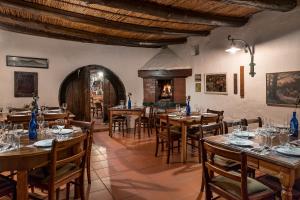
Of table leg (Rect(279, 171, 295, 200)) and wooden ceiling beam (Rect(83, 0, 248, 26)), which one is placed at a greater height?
Answer: wooden ceiling beam (Rect(83, 0, 248, 26))

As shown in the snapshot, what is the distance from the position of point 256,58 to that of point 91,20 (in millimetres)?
3560

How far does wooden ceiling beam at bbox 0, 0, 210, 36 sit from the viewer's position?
12.1ft

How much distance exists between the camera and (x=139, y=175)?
3436mm

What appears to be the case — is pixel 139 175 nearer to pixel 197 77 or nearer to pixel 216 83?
pixel 216 83

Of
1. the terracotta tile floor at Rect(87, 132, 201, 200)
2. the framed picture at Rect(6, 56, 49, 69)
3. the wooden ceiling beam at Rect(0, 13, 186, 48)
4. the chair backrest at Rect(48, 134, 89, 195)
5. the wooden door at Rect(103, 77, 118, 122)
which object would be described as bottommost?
the terracotta tile floor at Rect(87, 132, 201, 200)

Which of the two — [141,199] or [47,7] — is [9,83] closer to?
[47,7]

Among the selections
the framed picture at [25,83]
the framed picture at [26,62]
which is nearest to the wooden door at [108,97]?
the framed picture at [26,62]

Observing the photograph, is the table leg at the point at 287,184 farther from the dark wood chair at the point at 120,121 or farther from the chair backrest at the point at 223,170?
the dark wood chair at the point at 120,121

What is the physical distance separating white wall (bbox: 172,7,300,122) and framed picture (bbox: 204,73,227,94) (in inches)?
4.6

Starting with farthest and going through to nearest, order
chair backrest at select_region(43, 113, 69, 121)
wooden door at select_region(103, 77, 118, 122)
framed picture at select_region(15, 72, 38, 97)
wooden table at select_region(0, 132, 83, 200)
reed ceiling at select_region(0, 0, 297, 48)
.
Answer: wooden door at select_region(103, 77, 118, 122)
framed picture at select_region(15, 72, 38, 97)
chair backrest at select_region(43, 113, 69, 121)
reed ceiling at select_region(0, 0, 297, 48)
wooden table at select_region(0, 132, 83, 200)

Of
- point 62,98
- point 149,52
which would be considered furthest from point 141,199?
point 149,52

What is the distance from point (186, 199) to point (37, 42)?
545cm

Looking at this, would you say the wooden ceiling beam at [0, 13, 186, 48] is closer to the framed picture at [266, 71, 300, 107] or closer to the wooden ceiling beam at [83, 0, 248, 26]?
the wooden ceiling beam at [83, 0, 248, 26]

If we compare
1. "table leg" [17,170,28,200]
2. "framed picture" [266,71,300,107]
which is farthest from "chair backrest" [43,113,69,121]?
"framed picture" [266,71,300,107]
